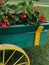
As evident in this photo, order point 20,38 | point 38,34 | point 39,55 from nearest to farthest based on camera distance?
1. point 20,38
2. point 38,34
3. point 39,55

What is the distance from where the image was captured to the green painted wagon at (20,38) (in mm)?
3701

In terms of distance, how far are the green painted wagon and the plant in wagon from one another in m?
0.08

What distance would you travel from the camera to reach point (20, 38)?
12.8 ft

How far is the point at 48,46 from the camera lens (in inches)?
216

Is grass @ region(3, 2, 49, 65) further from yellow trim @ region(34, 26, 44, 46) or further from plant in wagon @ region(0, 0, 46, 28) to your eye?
plant in wagon @ region(0, 0, 46, 28)

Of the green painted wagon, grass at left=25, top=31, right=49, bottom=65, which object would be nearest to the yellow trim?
the green painted wagon

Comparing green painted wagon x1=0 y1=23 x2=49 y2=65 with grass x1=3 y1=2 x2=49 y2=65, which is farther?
grass x1=3 y1=2 x2=49 y2=65

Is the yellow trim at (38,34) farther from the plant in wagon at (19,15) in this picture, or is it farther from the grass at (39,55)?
the grass at (39,55)

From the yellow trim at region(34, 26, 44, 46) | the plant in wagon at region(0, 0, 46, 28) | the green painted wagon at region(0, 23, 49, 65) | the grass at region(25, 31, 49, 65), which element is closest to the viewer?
the green painted wagon at region(0, 23, 49, 65)

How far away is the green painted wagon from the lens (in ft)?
12.1

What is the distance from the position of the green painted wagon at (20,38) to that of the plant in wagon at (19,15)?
8cm

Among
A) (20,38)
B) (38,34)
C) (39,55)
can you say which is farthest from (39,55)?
(20,38)

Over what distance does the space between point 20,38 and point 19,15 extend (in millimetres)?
311

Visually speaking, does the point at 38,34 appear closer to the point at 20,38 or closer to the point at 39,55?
the point at 20,38
